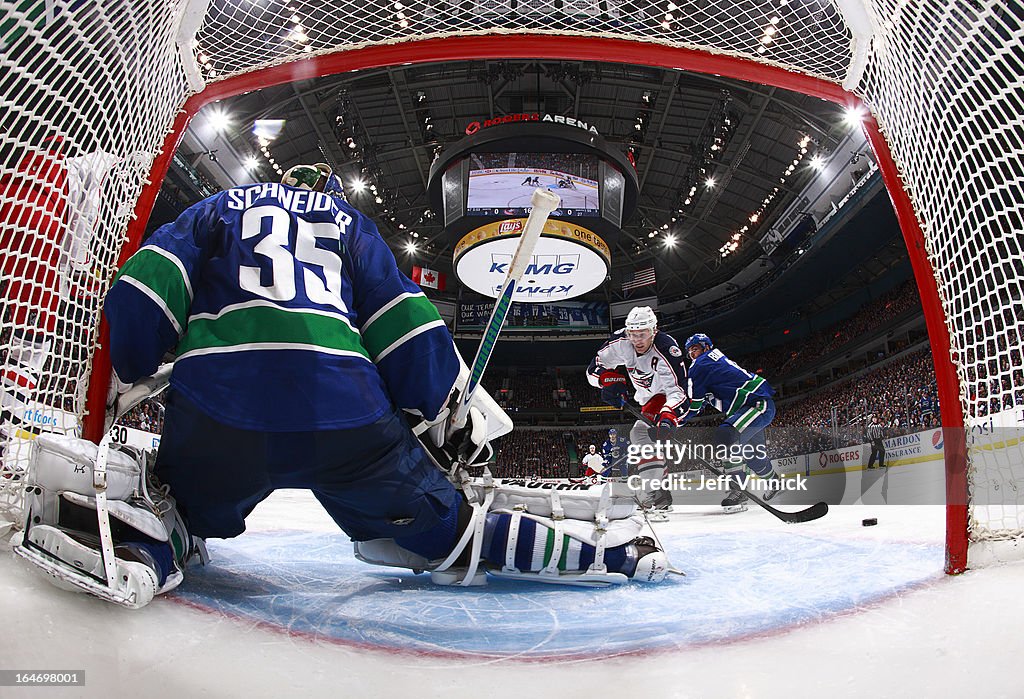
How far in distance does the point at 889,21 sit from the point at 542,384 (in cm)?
2027

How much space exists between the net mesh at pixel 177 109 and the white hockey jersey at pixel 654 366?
265 cm

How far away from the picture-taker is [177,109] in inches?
66.9

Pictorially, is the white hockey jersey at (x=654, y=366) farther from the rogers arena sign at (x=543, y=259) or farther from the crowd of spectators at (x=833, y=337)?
the crowd of spectators at (x=833, y=337)

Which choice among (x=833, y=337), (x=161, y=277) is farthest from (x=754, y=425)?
(x=833, y=337)

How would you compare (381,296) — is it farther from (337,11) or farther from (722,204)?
(722,204)

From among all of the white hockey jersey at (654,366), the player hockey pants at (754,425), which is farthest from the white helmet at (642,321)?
the player hockey pants at (754,425)

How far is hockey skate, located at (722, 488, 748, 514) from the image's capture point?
366cm

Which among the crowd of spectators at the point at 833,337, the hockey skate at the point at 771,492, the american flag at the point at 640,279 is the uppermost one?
the american flag at the point at 640,279

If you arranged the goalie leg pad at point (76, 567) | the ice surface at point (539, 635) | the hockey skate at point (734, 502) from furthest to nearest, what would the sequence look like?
the hockey skate at point (734, 502)
the goalie leg pad at point (76, 567)
the ice surface at point (539, 635)

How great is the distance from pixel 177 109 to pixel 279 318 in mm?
998

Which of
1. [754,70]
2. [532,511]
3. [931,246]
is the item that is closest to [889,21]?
[754,70]

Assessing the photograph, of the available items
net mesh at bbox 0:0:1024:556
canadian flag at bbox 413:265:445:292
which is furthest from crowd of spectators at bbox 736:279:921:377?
net mesh at bbox 0:0:1024:556

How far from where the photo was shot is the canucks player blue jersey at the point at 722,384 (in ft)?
14.6

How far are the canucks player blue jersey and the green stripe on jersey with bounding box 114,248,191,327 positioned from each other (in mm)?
3824
